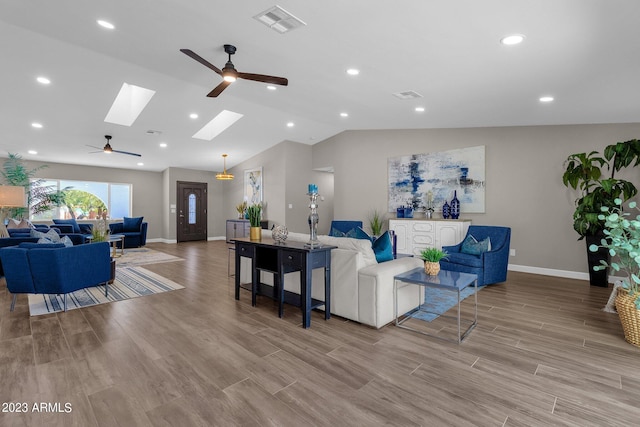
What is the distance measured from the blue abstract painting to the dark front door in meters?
7.26

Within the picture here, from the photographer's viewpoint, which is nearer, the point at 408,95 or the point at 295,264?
the point at 295,264

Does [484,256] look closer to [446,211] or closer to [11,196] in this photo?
[446,211]

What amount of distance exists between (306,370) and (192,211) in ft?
32.9

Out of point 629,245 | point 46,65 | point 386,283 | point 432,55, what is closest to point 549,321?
Answer: point 629,245

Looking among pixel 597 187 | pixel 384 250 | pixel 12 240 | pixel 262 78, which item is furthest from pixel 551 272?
pixel 12 240

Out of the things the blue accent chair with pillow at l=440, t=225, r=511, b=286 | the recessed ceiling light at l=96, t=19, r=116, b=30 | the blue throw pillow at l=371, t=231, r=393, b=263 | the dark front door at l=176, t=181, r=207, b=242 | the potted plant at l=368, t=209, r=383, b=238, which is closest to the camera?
the recessed ceiling light at l=96, t=19, r=116, b=30

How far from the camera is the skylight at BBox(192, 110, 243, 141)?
7.29 m

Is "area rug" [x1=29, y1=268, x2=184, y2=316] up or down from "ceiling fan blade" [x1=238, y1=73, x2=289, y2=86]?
down

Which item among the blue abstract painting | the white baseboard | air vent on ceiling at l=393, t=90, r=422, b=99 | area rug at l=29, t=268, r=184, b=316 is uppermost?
air vent on ceiling at l=393, t=90, r=422, b=99

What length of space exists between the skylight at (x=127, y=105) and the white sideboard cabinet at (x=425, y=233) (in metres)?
5.72

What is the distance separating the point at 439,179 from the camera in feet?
21.4

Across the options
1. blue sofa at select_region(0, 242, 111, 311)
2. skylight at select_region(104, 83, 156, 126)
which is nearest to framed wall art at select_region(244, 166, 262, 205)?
skylight at select_region(104, 83, 156, 126)

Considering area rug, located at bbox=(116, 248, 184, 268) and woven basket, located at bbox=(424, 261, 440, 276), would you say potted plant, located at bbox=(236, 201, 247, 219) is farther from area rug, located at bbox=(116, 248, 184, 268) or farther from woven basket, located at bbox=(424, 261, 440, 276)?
woven basket, located at bbox=(424, 261, 440, 276)

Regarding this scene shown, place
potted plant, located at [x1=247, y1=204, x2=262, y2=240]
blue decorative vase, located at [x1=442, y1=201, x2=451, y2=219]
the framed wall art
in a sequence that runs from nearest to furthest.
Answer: potted plant, located at [x1=247, y1=204, x2=262, y2=240] → blue decorative vase, located at [x1=442, y1=201, x2=451, y2=219] → the framed wall art
